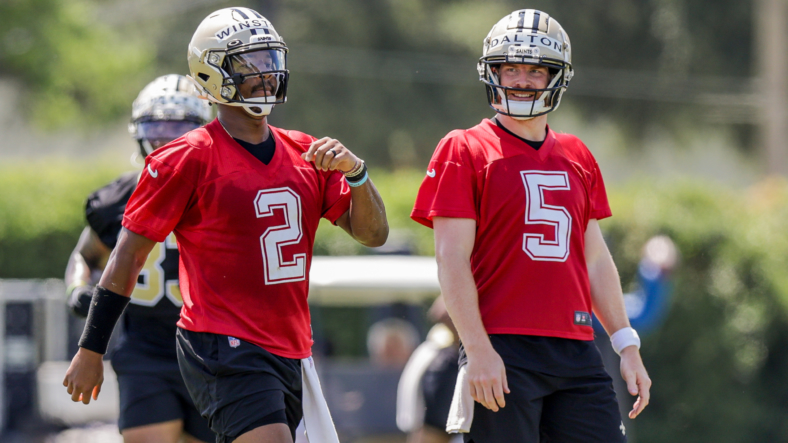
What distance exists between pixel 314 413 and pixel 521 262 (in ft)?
3.31

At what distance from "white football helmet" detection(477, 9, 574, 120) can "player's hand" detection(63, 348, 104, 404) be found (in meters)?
1.88

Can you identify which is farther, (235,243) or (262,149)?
(262,149)

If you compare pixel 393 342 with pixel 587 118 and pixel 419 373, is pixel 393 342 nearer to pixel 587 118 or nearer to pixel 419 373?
pixel 419 373

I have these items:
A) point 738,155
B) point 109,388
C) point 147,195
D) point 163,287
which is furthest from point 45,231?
point 738,155

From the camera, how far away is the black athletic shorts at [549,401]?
385 centimetres

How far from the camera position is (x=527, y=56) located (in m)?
4.04

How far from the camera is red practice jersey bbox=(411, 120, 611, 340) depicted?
393cm

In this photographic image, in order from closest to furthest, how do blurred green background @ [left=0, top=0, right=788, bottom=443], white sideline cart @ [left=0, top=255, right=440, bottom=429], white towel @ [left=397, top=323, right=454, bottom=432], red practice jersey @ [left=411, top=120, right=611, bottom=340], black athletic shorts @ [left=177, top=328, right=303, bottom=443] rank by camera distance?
black athletic shorts @ [left=177, top=328, right=303, bottom=443] < red practice jersey @ [left=411, top=120, right=611, bottom=340] < white towel @ [left=397, top=323, right=454, bottom=432] < white sideline cart @ [left=0, top=255, right=440, bottom=429] < blurred green background @ [left=0, top=0, right=788, bottom=443]

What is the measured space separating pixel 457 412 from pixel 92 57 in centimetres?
1596

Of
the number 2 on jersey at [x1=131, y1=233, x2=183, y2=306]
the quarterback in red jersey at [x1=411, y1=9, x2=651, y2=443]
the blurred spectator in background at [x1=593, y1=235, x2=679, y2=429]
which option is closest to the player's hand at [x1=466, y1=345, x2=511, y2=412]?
the quarterback in red jersey at [x1=411, y1=9, x2=651, y2=443]

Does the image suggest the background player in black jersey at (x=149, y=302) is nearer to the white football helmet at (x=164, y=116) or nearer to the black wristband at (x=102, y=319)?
the white football helmet at (x=164, y=116)

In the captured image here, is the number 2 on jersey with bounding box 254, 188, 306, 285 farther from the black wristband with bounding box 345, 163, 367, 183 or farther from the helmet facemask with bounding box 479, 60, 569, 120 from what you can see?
the helmet facemask with bounding box 479, 60, 569, 120

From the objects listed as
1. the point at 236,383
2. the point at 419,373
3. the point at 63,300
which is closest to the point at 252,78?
the point at 236,383

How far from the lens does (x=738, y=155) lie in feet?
91.1
